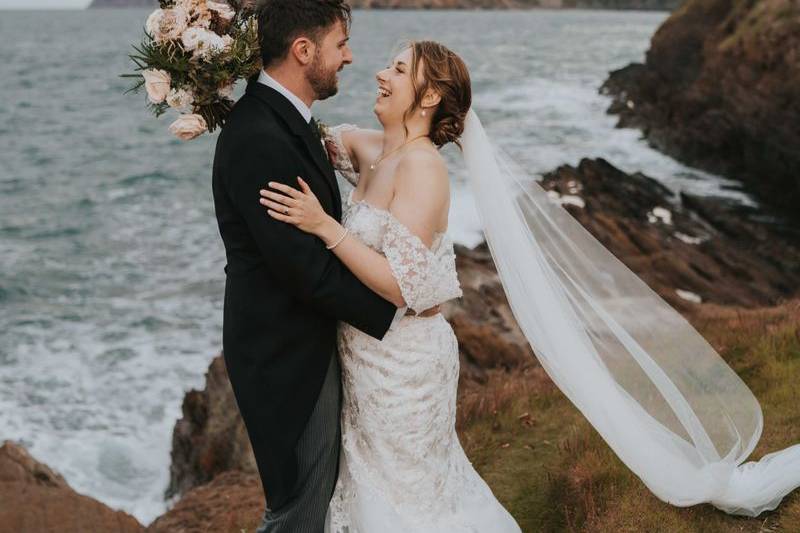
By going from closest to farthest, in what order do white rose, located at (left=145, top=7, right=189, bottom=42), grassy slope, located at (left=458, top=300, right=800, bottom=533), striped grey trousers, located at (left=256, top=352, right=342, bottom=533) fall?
white rose, located at (left=145, top=7, right=189, bottom=42)
striped grey trousers, located at (left=256, top=352, right=342, bottom=533)
grassy slope, located at (left=458, top=300, right=800, bottom=533)

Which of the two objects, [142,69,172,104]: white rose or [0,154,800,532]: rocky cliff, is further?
[0,154,800,532]: rocky cliff

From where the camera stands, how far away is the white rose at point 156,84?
11.6 ft

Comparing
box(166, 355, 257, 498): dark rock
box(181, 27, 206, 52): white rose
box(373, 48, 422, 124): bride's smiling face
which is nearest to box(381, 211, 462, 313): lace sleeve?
box(373, 48, 422, 124): bride's smiling face

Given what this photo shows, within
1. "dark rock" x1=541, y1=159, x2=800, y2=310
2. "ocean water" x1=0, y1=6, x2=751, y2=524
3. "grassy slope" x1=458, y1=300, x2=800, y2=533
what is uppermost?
"grassy slope" x1=458, y1=300, x2=800, y2=533

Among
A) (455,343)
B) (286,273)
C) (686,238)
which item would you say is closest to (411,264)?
(286,273)

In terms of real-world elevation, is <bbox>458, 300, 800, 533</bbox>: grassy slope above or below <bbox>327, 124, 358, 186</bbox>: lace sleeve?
below

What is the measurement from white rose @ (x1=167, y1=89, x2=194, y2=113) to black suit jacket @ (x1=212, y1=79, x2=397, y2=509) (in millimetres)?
200

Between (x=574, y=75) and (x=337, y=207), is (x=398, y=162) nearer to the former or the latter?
(x=337, y=207)

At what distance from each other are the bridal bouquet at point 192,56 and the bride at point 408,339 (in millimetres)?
802

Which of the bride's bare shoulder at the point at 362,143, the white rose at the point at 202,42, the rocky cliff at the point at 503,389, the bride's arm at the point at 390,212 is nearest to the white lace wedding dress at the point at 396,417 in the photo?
the bride's arm at the point at 390,212

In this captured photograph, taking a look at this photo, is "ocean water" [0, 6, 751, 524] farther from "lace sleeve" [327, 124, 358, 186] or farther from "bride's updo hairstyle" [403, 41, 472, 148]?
"lace sleeve" [327, 124, 358, 186]

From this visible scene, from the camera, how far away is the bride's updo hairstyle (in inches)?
159

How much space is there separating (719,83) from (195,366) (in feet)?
65.4

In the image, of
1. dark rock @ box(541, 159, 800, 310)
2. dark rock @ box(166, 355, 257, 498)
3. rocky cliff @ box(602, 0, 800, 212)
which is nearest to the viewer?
dark rock @ box(166, 355, 257, 498)
